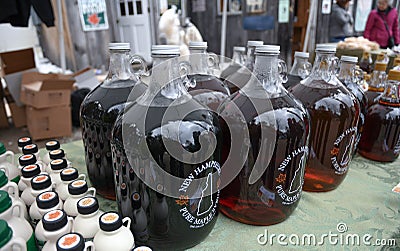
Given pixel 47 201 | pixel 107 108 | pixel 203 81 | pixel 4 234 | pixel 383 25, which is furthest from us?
pixel 383 25

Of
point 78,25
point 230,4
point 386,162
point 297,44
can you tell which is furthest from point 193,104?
point 297,44

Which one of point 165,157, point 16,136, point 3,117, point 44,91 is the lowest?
point 16,136

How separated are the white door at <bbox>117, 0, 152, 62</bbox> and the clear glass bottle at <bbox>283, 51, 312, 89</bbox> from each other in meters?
3.47

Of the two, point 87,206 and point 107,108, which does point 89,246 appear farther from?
point 107,108

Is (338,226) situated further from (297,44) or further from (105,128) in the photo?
(297,44)

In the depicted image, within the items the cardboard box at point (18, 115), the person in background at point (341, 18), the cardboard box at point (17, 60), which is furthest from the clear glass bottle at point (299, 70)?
the person in background at point (341, 18)

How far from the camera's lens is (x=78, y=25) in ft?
12.6

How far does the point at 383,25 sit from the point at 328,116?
3185 millimetres

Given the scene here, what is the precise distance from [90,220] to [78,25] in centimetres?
390

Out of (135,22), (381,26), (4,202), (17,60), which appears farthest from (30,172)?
(135,22)

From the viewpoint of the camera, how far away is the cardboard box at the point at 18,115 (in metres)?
2.46

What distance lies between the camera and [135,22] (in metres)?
4.11

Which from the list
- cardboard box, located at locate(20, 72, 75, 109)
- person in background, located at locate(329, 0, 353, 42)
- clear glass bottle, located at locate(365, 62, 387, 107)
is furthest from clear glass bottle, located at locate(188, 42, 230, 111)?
person in background, located at locate(329, 0, 353, 42)

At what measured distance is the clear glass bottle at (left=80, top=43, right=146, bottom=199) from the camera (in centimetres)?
60
